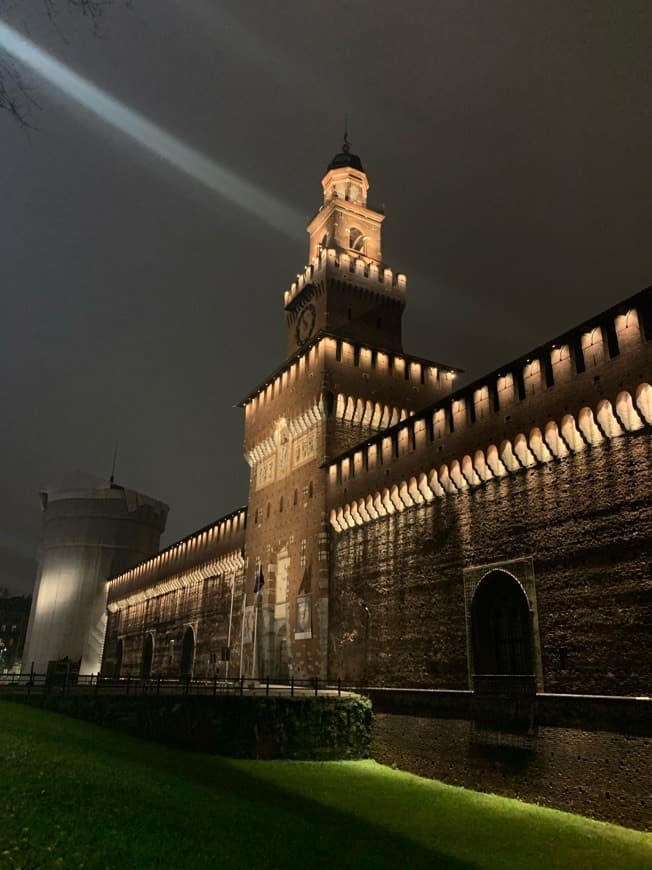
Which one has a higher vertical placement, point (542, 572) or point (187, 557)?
point (187, 557)

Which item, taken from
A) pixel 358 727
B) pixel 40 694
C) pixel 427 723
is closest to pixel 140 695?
pixel 40 694

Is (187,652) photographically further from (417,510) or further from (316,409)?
(417,510)

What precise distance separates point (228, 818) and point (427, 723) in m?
10.3

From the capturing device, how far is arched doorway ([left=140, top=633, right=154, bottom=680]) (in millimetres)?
48066

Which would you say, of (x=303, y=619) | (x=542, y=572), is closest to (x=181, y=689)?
(x=303, y=619)

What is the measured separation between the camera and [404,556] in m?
22.9

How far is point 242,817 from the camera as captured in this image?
11086mm

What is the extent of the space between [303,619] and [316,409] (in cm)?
977

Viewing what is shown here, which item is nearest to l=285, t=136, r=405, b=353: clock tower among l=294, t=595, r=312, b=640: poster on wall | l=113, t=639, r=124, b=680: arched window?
l=294, t=595, r=312, b=640: poster on wall

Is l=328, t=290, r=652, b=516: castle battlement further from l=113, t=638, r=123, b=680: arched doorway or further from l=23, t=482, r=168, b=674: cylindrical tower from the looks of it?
l=23, t=482, r=168, b=674: cylindrical tower

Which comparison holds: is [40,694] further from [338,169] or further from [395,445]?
[338,169]

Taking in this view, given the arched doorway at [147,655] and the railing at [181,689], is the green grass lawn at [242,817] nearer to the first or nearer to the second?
the railing at [181,689]

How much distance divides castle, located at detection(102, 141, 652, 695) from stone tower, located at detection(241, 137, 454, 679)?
0.11 m

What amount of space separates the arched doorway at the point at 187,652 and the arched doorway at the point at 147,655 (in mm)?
6522
